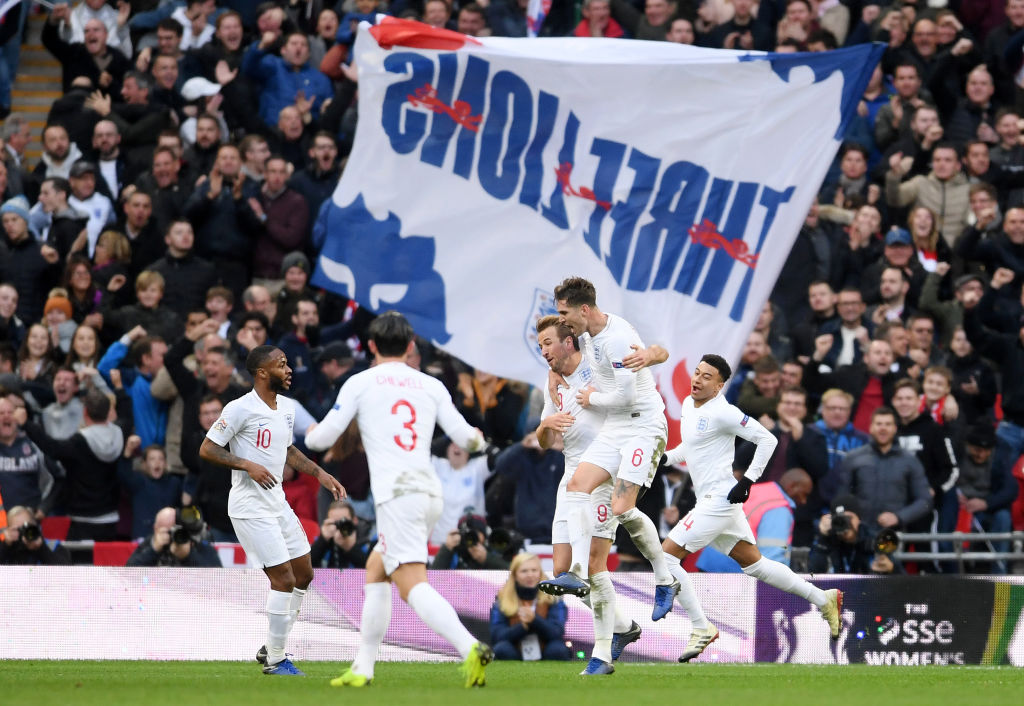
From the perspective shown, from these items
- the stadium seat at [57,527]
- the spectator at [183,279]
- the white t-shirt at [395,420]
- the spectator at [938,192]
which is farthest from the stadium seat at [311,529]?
the spectator at [938,192]

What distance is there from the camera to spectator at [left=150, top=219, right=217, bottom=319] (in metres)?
19.8

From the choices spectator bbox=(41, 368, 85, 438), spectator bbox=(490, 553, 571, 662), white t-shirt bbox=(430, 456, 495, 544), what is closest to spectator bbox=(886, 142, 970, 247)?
white t-shirt bbox=(430, 456, 495, 544)

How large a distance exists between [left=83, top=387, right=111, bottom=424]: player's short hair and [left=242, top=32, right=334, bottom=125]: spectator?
195 inches

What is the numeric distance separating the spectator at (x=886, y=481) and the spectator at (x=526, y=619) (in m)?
3.04

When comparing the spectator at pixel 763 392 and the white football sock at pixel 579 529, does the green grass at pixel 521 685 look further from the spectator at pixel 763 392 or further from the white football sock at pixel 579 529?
the spectator at pixel 763 392

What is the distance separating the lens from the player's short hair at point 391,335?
1165cm

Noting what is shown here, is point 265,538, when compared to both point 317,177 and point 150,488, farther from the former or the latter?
point 317,177

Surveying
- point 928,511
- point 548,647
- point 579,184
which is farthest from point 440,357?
point 928,511

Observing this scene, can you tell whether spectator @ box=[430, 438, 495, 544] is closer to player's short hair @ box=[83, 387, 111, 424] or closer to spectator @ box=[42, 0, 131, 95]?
player's short hair @ box=[83, 387, 111, 424]

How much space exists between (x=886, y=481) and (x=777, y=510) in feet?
3.84

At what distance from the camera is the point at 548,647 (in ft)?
54.4

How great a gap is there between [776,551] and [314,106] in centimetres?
851

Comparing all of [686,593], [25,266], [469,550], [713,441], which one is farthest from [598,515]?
[25,266]

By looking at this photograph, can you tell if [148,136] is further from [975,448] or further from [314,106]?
[975,448]
